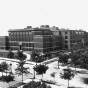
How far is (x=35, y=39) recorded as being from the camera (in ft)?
229

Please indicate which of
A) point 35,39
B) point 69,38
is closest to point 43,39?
point 35,39

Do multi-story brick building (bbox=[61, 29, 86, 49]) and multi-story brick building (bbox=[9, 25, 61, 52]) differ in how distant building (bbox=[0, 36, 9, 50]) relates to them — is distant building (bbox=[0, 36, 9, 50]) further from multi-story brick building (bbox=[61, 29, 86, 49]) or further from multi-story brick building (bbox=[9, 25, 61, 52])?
multi-story brick building (bbox=[61, 29, 86, 49])

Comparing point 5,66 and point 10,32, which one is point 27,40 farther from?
point 5,66

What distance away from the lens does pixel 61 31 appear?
8406 cm

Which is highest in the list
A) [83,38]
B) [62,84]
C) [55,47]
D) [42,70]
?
[83,38]

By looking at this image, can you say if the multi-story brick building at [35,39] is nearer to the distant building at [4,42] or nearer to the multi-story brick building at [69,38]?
the distant building at [4,42]

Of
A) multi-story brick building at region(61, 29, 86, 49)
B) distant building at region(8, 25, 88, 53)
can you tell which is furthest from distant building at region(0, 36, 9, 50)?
multi-story brick building at region(61, 29, 86, 49)

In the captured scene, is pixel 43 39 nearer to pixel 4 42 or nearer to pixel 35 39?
pixel 35 39

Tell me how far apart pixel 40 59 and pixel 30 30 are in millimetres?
27801

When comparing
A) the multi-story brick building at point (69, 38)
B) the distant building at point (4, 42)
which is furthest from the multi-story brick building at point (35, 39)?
the multi-story brick building at point (69, 38)

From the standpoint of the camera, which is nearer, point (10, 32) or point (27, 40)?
point (27, 40)

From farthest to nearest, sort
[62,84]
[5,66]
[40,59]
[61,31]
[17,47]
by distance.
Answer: [61,31]
[17,47]
[40,59]
[5,66]
[62,84]

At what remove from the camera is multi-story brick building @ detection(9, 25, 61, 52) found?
68019mm

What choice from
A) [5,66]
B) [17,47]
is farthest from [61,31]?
[5,66]
